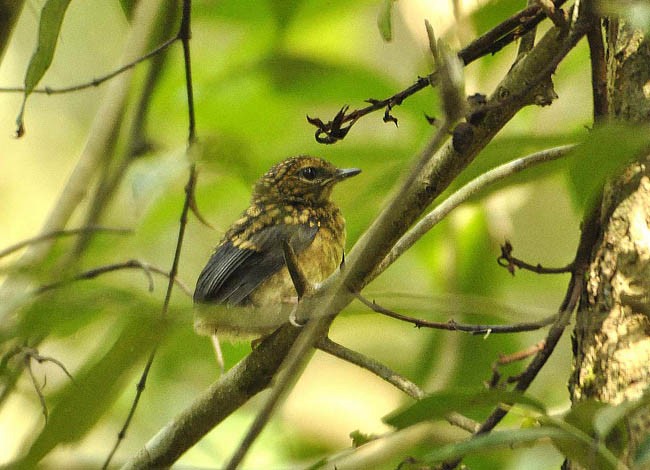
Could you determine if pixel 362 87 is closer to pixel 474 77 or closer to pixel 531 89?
pixel 474 77

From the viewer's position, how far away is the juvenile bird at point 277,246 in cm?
261

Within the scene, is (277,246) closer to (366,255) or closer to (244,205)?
(244,205)

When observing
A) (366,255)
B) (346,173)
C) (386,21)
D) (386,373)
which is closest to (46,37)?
(386,21)

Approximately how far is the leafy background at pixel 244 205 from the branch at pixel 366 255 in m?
0.08

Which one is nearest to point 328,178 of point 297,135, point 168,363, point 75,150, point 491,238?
point 297,135

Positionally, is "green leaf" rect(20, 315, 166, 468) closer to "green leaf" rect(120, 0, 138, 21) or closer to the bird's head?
"green leaf" rect(120, 0, 138, 21)

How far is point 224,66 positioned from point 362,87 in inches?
26.7

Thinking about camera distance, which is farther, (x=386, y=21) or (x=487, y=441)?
(x=386, y=21)

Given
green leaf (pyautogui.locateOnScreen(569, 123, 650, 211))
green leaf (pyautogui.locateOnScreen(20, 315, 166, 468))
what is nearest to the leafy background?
green leaf (pyautogui.locateOnScreen(20, 315, 166, 468))

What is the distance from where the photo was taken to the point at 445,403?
45.4 inches

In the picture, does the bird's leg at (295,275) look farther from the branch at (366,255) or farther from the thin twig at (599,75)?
the thin twig at (599,75)

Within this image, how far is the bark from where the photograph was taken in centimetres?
158

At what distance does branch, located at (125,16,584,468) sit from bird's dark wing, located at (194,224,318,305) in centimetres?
68

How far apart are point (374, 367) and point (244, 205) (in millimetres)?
2023
